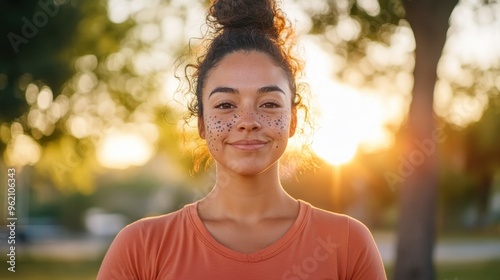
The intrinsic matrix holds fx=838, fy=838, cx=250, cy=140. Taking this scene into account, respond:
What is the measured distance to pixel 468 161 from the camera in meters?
30.1

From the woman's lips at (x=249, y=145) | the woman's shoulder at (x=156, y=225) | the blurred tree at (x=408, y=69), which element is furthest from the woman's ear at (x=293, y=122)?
the blurred tree at (x=408, y=69)

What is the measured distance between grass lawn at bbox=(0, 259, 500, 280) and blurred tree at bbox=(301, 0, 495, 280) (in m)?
2.92

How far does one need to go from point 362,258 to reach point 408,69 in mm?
9159

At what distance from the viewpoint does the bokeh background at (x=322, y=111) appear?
33.9 feet

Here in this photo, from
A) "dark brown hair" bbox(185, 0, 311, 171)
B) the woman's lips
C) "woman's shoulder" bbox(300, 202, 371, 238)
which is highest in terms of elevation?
"dark brown hair" bbox(185, 0, 311, 171)

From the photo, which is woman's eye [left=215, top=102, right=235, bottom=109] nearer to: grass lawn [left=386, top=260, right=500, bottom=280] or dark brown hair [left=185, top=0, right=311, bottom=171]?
dark brown hair [left=185, top=0, right=311, bottom=171]

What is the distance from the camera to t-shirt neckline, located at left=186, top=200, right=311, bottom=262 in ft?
10.2

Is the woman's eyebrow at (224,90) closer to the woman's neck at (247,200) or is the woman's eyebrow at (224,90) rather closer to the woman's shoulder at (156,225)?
the woman's neck at (247,200)

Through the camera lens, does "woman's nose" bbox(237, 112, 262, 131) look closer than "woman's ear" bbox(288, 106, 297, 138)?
Yes

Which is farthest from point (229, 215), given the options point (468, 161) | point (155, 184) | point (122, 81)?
point (155, 184)

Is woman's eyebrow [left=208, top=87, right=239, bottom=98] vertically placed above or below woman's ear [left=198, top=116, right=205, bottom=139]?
above

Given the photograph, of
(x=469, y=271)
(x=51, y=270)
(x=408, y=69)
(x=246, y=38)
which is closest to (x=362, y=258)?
(x=246, y=38)

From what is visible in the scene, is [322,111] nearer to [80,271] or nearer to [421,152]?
[421,152]

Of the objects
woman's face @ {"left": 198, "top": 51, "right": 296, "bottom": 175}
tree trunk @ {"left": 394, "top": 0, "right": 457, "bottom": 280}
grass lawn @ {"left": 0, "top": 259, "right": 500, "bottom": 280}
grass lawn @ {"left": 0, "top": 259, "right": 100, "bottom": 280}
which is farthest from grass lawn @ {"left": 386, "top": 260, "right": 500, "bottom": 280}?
woman's face @ {"left": 198, "top": 51, "right": 296, "bottom": 175}
